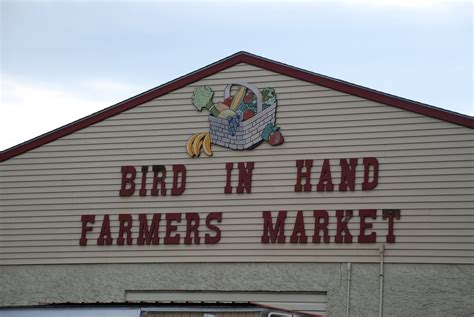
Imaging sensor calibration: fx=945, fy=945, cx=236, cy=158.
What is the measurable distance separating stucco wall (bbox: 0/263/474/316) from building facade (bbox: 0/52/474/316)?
3 cm

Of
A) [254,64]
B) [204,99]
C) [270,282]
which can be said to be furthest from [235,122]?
[270,282]

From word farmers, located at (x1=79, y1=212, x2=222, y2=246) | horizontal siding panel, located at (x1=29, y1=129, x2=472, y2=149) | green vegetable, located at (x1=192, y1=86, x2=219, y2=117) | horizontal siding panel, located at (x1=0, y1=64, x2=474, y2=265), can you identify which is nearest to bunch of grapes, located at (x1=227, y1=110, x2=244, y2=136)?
green vegetable, located at (x1=192, y1=86, x2=219, y2=117)

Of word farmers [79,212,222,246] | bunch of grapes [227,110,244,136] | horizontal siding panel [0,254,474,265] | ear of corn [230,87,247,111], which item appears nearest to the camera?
horizontal siding panel [0,254,474,265]

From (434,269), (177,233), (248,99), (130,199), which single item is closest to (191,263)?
(177,233)

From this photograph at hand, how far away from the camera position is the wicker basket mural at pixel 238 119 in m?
24.8

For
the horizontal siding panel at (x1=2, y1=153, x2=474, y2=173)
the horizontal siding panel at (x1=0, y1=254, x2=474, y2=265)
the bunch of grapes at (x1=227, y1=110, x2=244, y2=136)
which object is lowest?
the horizontal siding panel at (x1=0, y1=254, x2=474, y2=265)

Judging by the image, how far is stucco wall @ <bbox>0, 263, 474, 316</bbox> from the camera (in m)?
22.4

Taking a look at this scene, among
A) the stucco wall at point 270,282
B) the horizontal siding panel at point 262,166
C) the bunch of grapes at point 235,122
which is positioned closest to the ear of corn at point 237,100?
the bunch of grapes at point 235,122

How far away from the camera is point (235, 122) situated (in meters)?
25.2

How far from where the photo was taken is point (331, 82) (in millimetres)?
24406

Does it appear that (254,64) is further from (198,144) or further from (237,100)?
(198,144)

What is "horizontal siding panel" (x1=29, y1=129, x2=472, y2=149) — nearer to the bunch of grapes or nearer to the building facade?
the building facade

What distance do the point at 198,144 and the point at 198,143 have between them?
0.10 feet

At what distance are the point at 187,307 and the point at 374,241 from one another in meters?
6.98
